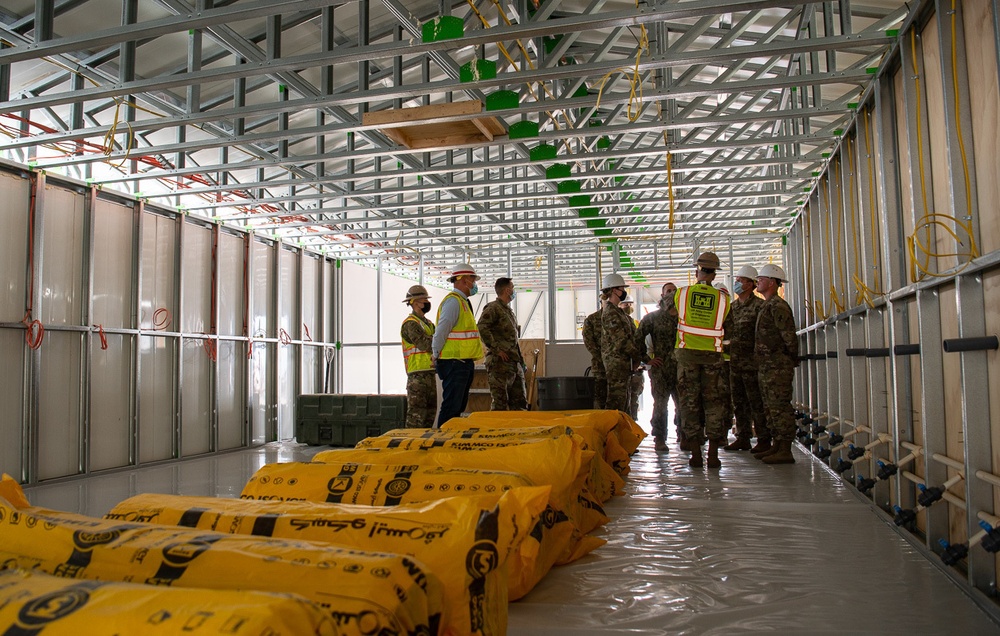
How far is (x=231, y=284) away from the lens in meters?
11.1

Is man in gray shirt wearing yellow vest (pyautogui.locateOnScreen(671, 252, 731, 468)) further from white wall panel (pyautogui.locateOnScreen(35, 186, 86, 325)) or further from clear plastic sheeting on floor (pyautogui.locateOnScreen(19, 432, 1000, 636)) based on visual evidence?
white wall panel (pyautogui.locateOnScreen(35, 186, 86, 325))

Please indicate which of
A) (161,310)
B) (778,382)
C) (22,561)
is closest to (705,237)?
(778,382)

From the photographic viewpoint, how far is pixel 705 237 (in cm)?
1327

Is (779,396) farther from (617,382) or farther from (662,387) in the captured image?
(662,387)

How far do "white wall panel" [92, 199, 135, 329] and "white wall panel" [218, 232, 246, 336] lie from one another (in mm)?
1788

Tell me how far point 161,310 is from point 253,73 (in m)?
5.72

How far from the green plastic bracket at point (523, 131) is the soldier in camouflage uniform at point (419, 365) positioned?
2.12 meters

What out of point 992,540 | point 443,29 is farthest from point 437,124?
point 992,540

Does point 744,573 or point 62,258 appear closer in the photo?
point 744,573

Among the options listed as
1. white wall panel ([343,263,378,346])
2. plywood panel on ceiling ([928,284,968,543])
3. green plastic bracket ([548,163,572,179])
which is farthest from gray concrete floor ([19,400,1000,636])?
white wall panel ([343,263,378,346])

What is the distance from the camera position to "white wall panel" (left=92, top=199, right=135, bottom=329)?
8.62m

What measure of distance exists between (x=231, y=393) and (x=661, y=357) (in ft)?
23.0

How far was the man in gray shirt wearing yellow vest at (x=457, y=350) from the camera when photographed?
7.35 metres

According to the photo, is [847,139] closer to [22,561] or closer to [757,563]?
[757,563]
